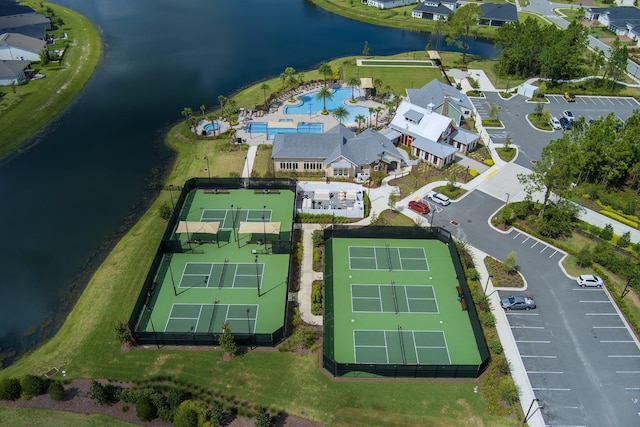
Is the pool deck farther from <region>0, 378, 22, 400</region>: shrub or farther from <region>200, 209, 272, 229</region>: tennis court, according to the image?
<region>0, 378, 22, 400</region>: shrub

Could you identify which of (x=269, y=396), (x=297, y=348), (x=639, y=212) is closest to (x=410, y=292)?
(x=297, y=348)

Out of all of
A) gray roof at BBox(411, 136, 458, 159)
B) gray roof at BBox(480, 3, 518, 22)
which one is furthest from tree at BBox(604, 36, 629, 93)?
gray roof at BBox(411, 136, 458, 159)

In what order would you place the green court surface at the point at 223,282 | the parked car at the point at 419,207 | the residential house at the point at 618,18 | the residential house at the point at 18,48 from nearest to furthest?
1. the green court surface at the point at 223,282
2. the parked car at the point at 419,207
3. the residential house at the point at 18,48
4. the residential house at the point at 618,18

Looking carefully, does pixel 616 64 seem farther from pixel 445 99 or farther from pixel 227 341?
pixel 227 341

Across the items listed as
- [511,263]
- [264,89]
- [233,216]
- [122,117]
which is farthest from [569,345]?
[122,117]

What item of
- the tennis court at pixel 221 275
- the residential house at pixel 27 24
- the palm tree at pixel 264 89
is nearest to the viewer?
the tennis court at pixel 221 275

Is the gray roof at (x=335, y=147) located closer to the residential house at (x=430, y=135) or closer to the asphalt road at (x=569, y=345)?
the residential house at (x=430, y=135)

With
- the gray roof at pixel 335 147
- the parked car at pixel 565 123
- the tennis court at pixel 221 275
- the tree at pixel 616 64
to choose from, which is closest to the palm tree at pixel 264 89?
the gray roof at pixel 335 147
